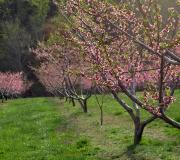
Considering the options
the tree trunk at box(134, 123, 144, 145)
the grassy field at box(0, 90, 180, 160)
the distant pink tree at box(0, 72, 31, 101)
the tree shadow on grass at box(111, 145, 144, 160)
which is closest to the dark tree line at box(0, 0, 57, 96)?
the distant pink tree at box(0, 72, 31, 101)

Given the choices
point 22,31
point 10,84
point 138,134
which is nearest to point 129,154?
point 138,134

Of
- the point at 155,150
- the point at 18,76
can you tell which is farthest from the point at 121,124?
the point at 18,76

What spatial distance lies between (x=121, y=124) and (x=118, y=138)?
19.7 feet

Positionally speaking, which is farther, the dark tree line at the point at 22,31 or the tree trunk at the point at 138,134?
the dark tree line at the point at 22,31

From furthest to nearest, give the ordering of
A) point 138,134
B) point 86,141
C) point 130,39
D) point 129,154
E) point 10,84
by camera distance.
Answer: point 10,84 < point 86,141 < point 138,134 < point 129,154 < point 130,39

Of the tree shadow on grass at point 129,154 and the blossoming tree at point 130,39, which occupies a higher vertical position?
the blossoming tree at point 130,39

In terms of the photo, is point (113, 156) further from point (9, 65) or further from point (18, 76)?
point (9, 65)

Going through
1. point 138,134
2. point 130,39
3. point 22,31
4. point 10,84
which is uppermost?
point 22,31

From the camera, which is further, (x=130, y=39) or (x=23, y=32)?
(x=23, y=32)

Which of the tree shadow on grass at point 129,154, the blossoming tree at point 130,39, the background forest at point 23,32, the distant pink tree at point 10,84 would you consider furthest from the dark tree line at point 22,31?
the blossoming tree at point 130,39

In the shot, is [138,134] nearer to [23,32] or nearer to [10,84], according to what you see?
[10,84]

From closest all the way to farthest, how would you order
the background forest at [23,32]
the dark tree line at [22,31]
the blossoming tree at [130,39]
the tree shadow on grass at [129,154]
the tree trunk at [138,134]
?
the blossoming tree at [130,39] < the tree shadow on grass at [129,154] < the tree trunk at [138,134] < the background forest at [23,32] < the dark tree line at [22,31]

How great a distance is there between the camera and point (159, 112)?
42.1ft

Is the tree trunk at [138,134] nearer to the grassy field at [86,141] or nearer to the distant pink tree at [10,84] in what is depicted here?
the grassy field at [86,141]
